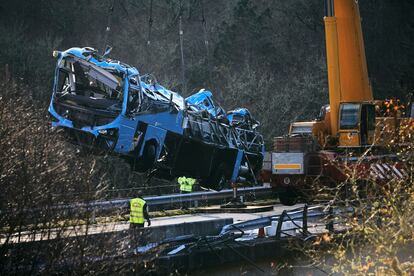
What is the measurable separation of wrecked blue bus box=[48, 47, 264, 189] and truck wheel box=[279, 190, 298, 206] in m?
4.98

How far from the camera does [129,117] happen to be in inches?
692

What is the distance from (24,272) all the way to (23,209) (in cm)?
104

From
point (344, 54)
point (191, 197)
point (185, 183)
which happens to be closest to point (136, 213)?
point (185, 183)

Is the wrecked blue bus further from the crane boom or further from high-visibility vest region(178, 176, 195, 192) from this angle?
the crane boom

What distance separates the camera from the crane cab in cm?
2306

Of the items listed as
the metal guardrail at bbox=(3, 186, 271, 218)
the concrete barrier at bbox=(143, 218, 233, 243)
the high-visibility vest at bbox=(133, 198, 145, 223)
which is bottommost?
the concrete barrier at bbox=(143, 218, 233, 243)

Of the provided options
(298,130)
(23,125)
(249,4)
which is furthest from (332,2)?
(249,4)

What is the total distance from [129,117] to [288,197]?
29.4ft

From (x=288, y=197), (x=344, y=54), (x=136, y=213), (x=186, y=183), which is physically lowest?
(x=136, y=213)

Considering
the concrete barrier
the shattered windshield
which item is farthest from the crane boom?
the shattered windshield

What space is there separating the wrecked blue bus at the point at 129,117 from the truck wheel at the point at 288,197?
4.98 m

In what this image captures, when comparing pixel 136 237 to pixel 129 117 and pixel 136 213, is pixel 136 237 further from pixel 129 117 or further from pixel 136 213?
pixel 129 117

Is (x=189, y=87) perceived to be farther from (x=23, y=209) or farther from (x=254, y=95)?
(x=23, y=209)

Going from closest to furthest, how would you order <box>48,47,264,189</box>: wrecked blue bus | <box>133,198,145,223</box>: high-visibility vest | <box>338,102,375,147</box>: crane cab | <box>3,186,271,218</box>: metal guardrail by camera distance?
<box>133,198,145,223</box>: high-visibility vest
<box>48,47,264,189</box>: wrecked blue bus
<box>3,186,271,218</box>: metal guardrail
<box>338,102,375,147</box>: crane cab
